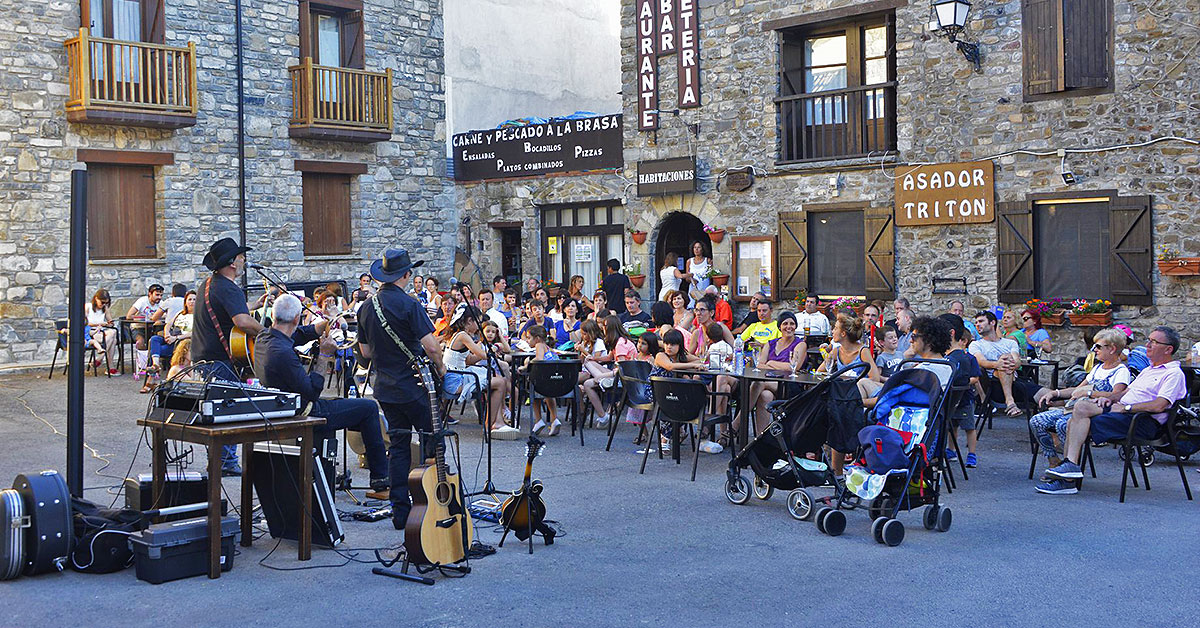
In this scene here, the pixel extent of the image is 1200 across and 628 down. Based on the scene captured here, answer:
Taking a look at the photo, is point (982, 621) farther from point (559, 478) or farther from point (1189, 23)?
point (1189, 23)

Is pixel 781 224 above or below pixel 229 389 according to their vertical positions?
above

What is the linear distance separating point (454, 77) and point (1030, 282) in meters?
13.9

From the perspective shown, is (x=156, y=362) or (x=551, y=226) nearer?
(x=156, y=362)

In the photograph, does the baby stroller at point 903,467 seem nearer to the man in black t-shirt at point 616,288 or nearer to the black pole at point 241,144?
the man in black t-shirt at point 616,288

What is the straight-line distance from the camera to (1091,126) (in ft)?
47.5

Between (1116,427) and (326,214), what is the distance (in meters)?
16.8

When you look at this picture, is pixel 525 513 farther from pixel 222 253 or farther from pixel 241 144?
pixel 241 144

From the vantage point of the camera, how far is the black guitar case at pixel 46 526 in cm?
617

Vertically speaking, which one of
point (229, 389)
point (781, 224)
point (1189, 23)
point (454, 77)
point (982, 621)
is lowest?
point (982, 621)

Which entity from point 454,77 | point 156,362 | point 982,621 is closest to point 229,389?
point 982,621

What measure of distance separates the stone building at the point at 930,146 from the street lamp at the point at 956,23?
0.08 meters

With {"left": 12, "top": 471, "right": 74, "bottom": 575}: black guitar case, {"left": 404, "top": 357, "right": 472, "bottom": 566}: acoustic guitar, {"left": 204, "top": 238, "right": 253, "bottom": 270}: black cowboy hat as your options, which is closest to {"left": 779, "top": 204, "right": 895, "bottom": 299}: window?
{"left": 204, "top": 238, "right": 253, "bottom": 270}: black cowboy hat

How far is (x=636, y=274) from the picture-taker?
19406mm

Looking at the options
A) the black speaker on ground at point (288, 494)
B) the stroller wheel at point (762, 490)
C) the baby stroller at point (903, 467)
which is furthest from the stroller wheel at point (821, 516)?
the black speaker on ground at point (288, 494)
